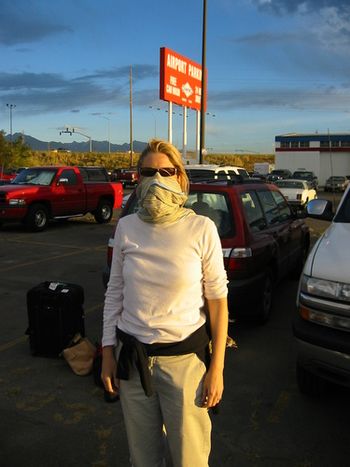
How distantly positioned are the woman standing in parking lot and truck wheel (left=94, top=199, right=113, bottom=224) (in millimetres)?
13624

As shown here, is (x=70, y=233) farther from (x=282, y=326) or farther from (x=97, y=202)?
(x=282, y=326)

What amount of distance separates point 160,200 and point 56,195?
40.8 ft

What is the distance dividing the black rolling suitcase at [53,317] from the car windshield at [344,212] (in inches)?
102

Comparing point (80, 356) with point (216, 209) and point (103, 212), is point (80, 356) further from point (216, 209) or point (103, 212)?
point (103, 212)

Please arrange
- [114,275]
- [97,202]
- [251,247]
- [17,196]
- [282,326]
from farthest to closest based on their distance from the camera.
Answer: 1. [97,202]
2. [17,196]
3. [282,326]
4. [251,247]
5. [114,275]

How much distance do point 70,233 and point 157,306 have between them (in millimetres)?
11872

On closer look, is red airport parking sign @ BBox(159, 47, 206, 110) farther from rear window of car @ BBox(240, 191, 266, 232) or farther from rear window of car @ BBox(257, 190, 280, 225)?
rear window of car @ BBox(240, 191, 266, 232)

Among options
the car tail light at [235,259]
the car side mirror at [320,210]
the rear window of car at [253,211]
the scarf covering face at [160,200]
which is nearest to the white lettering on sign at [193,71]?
the rear window of car at [253,211]

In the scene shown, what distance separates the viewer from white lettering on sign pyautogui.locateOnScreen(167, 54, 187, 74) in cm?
3020

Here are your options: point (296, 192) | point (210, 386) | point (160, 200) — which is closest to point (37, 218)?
point (296, 192)

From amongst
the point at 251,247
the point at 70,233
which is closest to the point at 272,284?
the point at 251,247

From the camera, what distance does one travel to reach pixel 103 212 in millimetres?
15734

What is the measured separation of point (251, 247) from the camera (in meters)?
5.16

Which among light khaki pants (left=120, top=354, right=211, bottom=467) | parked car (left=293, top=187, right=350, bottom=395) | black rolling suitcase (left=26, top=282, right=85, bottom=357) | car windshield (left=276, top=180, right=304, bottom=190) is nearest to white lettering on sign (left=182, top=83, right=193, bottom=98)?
car windshield (left=276, top=180, right=304, bottom=190)
